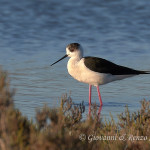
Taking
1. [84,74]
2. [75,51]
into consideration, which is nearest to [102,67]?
Result: [84,74]

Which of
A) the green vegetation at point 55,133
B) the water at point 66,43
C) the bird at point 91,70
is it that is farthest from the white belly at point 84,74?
the green vegetation at point 55,133

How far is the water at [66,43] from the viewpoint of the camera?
9812mm

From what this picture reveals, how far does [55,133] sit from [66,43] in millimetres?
10896

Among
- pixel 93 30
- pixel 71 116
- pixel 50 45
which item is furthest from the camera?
pixel 93 30

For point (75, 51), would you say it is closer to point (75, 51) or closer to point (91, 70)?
point (75, 51)

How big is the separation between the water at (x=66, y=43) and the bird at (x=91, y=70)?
38cm

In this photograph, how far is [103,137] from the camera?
6.27 metres

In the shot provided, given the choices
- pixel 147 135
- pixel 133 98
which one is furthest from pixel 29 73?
pixel 147 135

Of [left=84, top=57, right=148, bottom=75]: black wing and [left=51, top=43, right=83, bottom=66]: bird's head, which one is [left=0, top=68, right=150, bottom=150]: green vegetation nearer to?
[left=84, top=57, right=148, bottom=75]: black wing

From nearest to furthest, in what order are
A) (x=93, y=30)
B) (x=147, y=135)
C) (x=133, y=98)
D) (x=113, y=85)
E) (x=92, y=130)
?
(x=92, y=130) → (x=147, y=135) → (x=133, y=98) → (x=113, y=85) → (x=93, y=30)

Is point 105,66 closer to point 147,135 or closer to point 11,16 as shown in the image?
point 147,135

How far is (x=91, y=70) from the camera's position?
9516 mm

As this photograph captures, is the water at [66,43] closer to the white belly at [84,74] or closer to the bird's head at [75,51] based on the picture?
the white belly at [84,74]

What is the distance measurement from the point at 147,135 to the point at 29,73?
5.32 m
